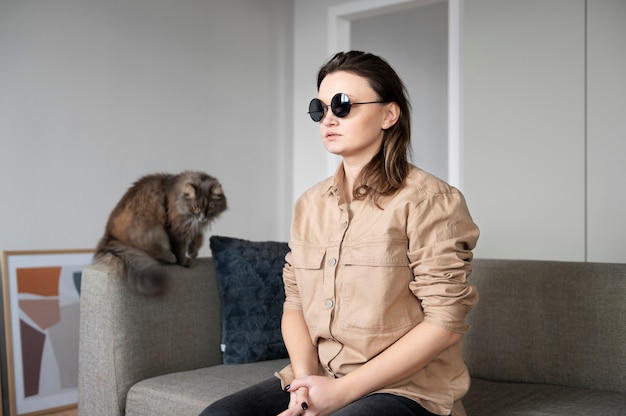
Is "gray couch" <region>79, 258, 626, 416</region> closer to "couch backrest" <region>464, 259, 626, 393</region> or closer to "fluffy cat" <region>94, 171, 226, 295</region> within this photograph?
"couch backrest" <region>464, 259, 626, 393</region>

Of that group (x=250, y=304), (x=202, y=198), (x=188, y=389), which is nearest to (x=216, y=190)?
(x=202, y=198)

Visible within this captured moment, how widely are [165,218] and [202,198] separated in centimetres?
18

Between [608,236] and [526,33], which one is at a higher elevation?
[526,33]

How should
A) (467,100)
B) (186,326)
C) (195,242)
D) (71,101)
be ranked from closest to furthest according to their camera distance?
(186,326)
(195,242)
(71,101)
(467,100)

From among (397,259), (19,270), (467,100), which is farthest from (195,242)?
(467,100)

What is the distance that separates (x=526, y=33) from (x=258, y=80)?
74.2 inches

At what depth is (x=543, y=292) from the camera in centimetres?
214

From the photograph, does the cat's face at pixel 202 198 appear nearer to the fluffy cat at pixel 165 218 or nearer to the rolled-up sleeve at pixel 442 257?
the fluffy cat at pixel 165 218

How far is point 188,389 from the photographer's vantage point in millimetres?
2031

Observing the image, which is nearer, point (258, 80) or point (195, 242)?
point (195, 242)

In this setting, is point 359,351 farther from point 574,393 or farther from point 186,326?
point 186,326

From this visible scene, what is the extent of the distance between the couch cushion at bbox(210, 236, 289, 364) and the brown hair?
88 centimetres

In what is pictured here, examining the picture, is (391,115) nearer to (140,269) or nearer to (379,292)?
(379,292)

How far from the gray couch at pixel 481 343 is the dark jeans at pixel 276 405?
0.40 metres
